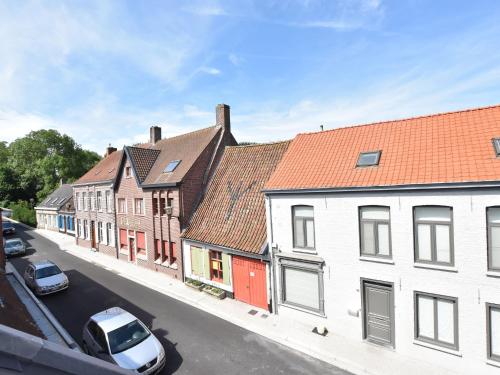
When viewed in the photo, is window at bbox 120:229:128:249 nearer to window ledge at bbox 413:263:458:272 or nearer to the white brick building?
the white brick building

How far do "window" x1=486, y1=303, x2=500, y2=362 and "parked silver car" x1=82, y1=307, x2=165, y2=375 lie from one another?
11.2 meters

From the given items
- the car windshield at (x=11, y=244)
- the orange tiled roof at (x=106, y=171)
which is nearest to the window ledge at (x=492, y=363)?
the orange tiled roof at (x=106, y=171)

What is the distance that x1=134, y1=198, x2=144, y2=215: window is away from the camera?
24.5 m

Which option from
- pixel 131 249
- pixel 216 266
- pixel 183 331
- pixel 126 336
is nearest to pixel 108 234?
pixel 131 249

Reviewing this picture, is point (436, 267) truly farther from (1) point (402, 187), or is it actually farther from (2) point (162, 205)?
(2) point (162, 205)

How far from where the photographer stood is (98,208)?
30.5 meters

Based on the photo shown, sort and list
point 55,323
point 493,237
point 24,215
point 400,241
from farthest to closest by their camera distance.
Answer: point 24,215
point 55,323
point 400,241
point 493,237

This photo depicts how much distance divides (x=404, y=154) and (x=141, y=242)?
65.7 feet

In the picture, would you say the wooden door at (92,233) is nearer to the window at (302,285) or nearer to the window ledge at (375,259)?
the window at (302,285)

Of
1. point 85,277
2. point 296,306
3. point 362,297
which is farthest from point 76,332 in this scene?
point 362,297

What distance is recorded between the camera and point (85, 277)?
880 inches

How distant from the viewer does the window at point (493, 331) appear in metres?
10.1

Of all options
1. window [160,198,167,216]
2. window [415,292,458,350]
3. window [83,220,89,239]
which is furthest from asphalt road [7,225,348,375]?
window [83,220,89,239]

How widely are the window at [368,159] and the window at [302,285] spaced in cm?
480
